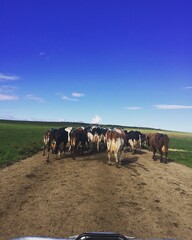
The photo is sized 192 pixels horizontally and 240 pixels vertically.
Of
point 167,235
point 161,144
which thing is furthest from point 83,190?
point 161,144

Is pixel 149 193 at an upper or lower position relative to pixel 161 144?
lower

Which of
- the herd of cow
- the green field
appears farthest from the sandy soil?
the green field

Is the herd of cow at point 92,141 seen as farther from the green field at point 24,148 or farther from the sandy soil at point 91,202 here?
the sandy soil at point 91,202

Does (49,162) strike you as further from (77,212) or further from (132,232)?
(132,232)

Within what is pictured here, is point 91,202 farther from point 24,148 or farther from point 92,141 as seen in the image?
point 24,148

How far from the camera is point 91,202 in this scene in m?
10.9

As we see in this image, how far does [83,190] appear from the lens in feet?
41.0

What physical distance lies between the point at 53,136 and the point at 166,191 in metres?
12.0

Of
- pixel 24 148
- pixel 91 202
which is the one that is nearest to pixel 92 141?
pixel 24 148

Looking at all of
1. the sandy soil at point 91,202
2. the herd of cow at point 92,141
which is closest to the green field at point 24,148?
the herd of cow at point 92,141

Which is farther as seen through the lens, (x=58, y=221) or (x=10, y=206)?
(x=10, y=206)

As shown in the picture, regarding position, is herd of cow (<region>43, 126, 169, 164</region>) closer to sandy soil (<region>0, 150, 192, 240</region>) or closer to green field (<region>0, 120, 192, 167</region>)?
green field (<region>0, 120, 192, 167</region>)

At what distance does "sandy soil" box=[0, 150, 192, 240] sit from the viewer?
8594 millimetres

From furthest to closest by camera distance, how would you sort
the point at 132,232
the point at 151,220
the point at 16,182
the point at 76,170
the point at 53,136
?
the point at 53,136, the point at 76,170, the point at 16,182, the point at 151,220, the point at 132,232
